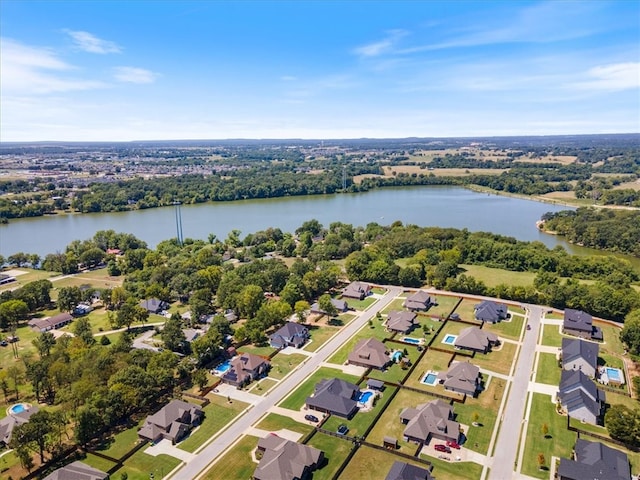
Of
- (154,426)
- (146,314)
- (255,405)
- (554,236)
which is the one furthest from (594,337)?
(554,236)

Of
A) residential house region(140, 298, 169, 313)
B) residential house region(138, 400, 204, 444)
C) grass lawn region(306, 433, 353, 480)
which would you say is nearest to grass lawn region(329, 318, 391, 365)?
grass lawn region(306, 433, 353, 480)

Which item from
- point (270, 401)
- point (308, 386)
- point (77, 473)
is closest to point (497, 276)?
point (308, 386)

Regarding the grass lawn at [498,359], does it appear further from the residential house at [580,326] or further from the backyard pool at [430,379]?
the residential house at [580,326]

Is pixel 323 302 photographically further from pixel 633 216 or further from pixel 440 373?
pixel 633 216

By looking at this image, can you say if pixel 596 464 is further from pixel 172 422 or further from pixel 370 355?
pixel 172 422

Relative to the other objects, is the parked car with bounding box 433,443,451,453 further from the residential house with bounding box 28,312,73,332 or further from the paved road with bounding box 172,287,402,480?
the residential house with bounding box 28,312,73,332
